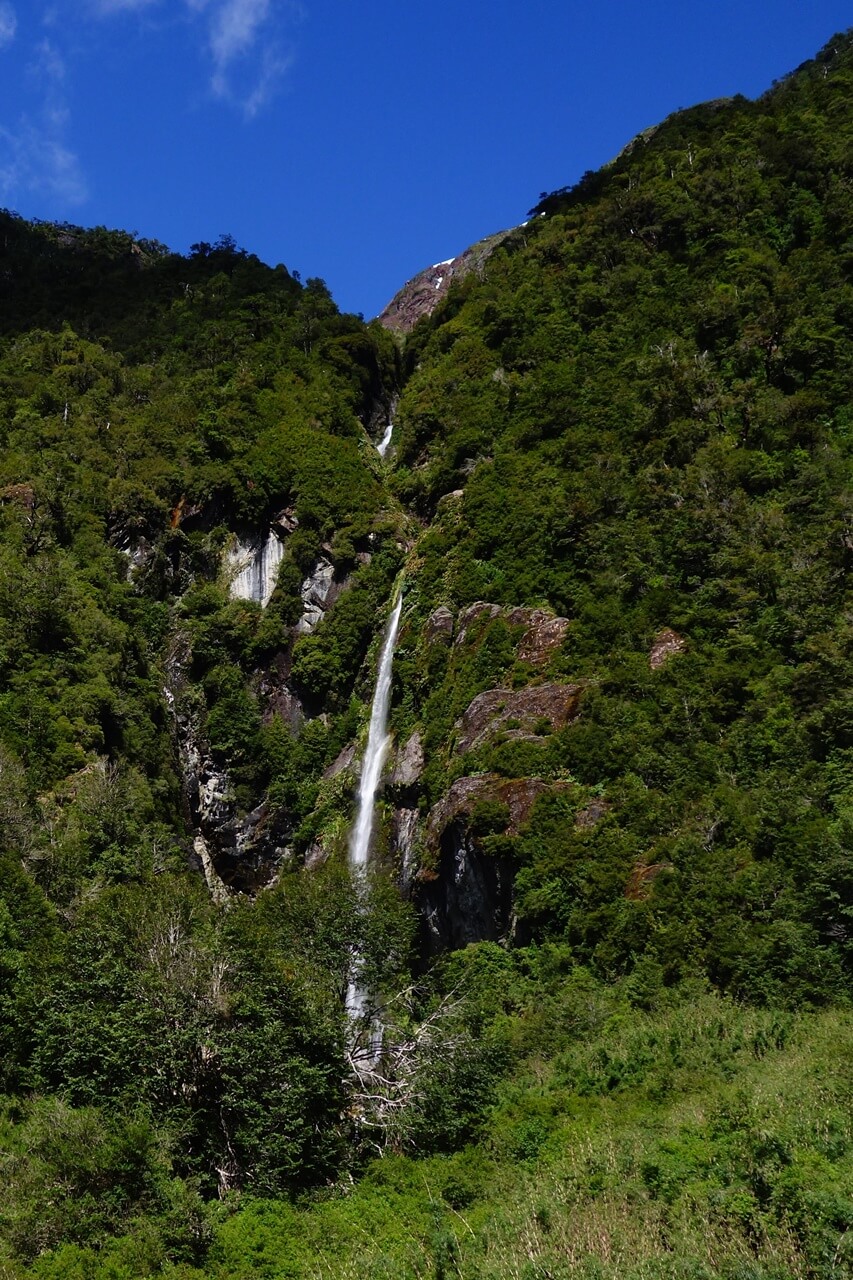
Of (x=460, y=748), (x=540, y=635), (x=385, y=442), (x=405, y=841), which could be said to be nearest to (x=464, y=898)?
(x=405, y=841)

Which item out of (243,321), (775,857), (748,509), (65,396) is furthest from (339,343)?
(775,857)

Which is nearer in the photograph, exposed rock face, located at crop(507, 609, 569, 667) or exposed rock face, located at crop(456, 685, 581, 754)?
exposed rock face, located at crop(456, 685, 581, 754)

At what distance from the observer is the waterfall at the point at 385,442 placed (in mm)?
71912

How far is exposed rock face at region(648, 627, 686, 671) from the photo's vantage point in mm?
37781

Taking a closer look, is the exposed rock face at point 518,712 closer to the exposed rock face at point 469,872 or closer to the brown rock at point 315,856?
the exposed rock face at point 469,872

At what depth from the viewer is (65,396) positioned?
6650cm

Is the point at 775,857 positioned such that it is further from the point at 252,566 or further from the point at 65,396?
the point at 65,396

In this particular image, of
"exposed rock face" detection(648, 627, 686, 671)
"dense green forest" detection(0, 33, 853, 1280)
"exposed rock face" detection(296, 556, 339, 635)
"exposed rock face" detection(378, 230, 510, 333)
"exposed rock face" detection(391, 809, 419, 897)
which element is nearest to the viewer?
"dense green forest" detection(0, 33, 853, 1280)

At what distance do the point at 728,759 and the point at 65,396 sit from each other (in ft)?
173

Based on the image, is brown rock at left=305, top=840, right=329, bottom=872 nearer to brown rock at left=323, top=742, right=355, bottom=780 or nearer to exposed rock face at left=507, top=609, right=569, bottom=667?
brown rock at left=323, top=742, right=355, bottom=780

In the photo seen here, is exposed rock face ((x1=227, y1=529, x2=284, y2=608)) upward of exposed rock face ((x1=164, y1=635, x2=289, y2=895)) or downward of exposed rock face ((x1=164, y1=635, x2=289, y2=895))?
upward

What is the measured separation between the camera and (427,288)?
415ft

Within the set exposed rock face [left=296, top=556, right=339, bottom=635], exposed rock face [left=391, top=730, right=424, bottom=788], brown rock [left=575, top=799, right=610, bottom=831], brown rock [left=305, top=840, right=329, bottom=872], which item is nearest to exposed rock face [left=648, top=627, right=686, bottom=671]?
brown rock [left=575, top=799, right=610, bottom=831]

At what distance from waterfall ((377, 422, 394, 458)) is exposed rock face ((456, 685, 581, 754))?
3468 centimetres
